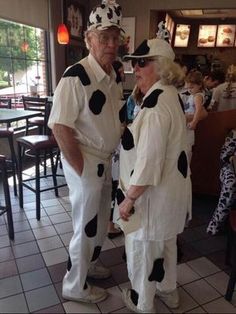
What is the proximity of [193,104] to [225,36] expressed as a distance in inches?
233

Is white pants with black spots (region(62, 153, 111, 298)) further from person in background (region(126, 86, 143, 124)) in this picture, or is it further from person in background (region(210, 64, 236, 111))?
person in background (region(210, 64, 236, 111))

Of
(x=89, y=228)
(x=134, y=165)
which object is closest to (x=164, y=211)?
(x=134, y=165)

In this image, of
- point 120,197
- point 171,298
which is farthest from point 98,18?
point 171,298

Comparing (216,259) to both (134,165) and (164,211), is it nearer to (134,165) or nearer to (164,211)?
(164,211)

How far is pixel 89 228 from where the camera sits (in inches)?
64.6

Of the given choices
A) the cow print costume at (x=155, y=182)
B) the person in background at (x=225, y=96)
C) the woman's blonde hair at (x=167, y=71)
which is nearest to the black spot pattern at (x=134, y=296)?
the cow print costume at (x=155, y=182)

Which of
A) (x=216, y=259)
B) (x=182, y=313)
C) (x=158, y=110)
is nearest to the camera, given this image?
(x=158, y=110)

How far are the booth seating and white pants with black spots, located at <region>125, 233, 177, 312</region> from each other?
1.67 meters

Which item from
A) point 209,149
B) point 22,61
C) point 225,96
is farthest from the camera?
point 22,61

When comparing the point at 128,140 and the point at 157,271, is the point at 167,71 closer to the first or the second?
the point at 128,140

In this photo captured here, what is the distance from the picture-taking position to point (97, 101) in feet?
4.99

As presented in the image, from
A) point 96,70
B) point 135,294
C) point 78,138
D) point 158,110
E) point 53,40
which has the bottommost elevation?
point 135,294

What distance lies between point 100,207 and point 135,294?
0.52 metres

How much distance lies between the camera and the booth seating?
301cm
